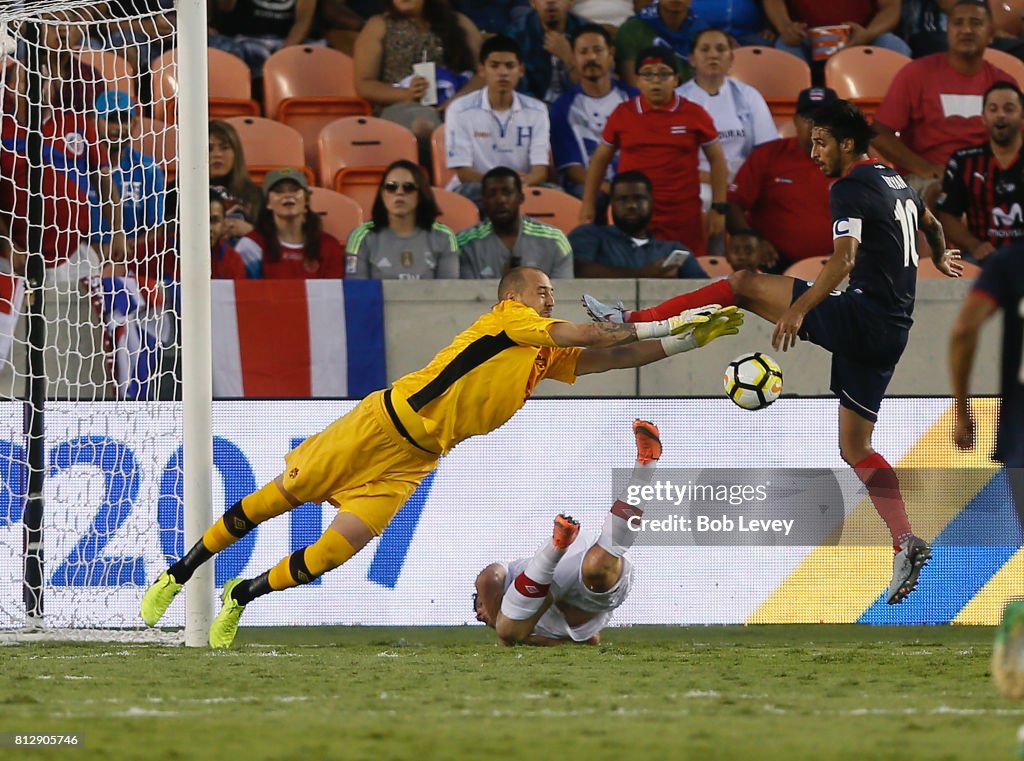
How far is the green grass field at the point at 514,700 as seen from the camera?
4.34m

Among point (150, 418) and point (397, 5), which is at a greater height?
point (397, 5)

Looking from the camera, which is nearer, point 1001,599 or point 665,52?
point 1001,599

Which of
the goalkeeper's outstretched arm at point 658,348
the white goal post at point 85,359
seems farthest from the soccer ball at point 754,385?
the white goal post at point 85,359

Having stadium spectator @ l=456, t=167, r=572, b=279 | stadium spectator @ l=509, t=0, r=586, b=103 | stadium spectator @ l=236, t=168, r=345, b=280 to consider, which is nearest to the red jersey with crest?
stadium spectator @ l=456, t=167, r=572, b=279

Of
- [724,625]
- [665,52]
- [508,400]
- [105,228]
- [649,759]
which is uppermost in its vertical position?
[665,52]

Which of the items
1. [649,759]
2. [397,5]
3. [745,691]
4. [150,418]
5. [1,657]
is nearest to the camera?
[649,759]

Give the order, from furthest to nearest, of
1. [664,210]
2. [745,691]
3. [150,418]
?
1. [664,210]
2. [150,418]
3. [745,691]

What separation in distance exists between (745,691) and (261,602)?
3692mm

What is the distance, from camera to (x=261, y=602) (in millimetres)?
8625

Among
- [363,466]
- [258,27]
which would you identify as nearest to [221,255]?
[258,27]

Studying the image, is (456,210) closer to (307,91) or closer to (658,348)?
(307,91)

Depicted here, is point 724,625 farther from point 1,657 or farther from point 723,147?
point 723,147

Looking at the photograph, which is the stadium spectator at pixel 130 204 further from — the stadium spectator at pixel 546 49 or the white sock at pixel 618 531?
the stadium spectator at pixel 546 49

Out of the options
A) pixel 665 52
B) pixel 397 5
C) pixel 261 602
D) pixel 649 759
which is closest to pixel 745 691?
pixel 649 759
